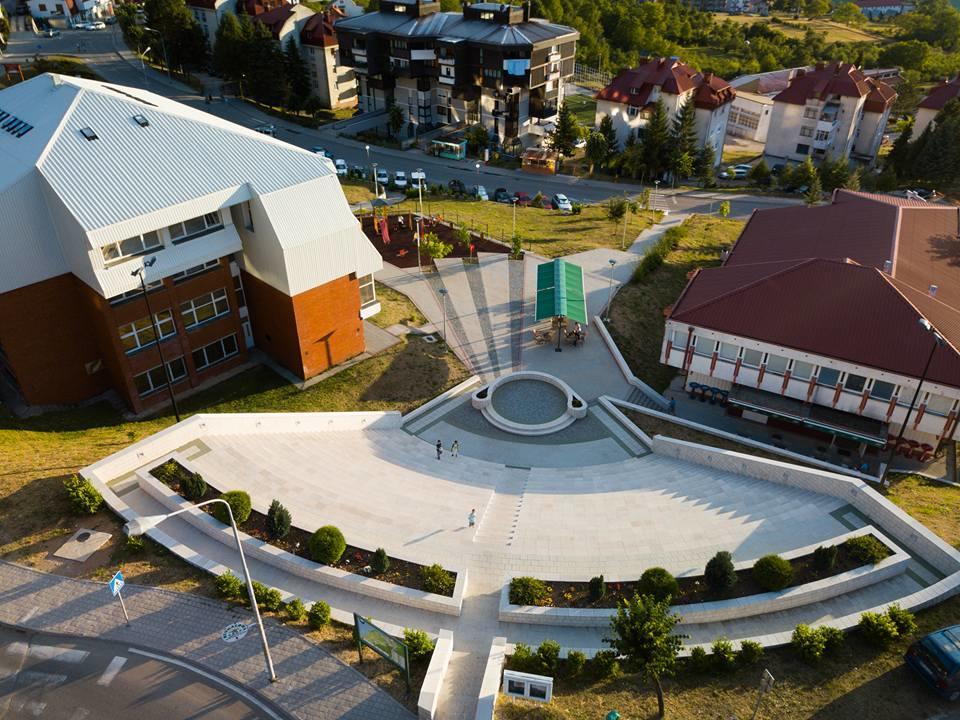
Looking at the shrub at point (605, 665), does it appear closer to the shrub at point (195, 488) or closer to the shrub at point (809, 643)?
the shrub at point (809, 643)

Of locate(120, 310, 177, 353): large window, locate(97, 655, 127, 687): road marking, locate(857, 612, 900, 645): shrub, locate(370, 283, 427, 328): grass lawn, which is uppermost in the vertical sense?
locate(120, 310, 177, 353): large window

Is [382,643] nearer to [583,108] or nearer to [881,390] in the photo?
[881,390]

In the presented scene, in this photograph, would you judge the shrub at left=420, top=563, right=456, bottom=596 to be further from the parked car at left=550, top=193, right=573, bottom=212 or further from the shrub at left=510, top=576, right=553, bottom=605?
the parked car at left=550, top=193, right=573, bottom=212

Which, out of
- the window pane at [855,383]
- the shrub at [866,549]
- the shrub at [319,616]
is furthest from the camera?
the window pane at [855,383]

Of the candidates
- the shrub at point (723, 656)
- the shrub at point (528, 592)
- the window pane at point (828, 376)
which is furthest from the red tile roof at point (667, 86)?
the shrub at point (723, 656)

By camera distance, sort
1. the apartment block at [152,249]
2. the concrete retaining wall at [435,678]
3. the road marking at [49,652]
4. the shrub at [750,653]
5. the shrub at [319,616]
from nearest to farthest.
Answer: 1. the concrete retaining wall at [435,678]
2. the shrub at [750,653]
3. the road marking at [49,652]
4. the shrub at [319,616]
5. the apartment block at [152,249]

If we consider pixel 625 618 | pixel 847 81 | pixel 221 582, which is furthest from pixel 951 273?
pixel 847 81

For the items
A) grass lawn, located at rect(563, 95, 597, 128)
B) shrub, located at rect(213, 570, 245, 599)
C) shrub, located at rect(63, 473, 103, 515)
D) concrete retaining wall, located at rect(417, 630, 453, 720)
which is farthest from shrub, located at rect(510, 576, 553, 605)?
grass lawn, located at rect(563, 95, 597, 128)
